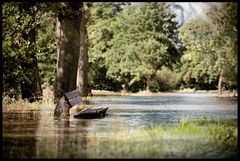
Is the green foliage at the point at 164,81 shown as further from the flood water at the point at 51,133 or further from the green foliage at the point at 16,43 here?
the flood water at the point at 51,133

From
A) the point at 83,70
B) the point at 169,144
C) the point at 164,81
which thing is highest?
the point at 83,70

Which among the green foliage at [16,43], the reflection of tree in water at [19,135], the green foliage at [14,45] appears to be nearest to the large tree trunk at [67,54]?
the green foliage at [16,43]

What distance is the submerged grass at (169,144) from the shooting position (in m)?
11.5

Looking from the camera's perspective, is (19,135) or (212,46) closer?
(19,135)

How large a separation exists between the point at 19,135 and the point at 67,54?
13.8m

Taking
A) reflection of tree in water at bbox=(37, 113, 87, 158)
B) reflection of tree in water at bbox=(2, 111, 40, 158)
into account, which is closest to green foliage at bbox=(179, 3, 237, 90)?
reflection of tree in water at bbox=(37, 113, 87, 158)

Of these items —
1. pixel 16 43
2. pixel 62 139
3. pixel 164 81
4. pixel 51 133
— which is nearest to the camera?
pixel 62 139

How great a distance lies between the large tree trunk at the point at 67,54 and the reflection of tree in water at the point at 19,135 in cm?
673

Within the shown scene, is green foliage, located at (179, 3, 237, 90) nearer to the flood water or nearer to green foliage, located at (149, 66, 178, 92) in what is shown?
green foliage, located at (149, 66, 178, 92)

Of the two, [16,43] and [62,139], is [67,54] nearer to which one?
[16,43]

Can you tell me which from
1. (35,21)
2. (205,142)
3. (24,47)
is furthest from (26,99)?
(205,142)

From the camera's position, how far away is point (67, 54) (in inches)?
1115

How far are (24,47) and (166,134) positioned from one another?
8.38 metres

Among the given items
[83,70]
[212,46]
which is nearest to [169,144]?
[212,46]
